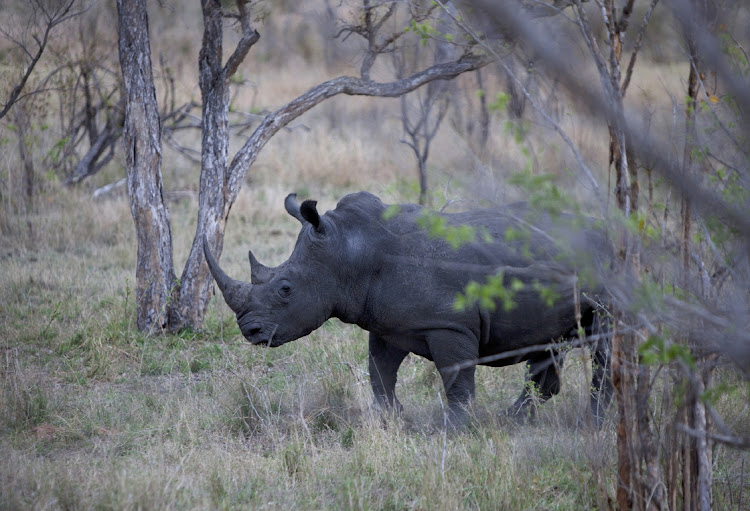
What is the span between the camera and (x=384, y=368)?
20.9 ft

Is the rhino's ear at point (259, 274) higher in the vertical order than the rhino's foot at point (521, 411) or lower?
higher

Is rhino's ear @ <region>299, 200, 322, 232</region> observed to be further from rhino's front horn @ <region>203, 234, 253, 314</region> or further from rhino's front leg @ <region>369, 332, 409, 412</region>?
rhino's front leg @ <region>369, 332, 409, 412</region>

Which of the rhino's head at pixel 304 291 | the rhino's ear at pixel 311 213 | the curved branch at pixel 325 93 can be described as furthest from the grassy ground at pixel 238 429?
the curved branch at pixel 325 93

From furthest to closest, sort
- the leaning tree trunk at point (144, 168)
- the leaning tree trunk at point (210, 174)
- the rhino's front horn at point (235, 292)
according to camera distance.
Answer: the leaning tree trunk at point (210, 174) < the leaning tree trunk at point (144, 168) < the rhino's front horn at point (235, 292)

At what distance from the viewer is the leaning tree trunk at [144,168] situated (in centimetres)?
791

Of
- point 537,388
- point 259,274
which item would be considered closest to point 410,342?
point 537,388

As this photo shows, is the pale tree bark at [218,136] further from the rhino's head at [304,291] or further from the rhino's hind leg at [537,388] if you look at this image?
the rhino's hind leg at [537,388]

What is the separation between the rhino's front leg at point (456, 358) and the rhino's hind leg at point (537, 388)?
1.46 feet

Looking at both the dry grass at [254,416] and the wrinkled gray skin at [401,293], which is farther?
the wrinkled gray skin at [401,293]

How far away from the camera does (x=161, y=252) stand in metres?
8.18

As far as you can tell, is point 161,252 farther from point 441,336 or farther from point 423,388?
point 441,336

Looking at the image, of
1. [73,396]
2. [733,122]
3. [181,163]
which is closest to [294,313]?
[73,396]

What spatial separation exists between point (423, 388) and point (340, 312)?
1.31 metres

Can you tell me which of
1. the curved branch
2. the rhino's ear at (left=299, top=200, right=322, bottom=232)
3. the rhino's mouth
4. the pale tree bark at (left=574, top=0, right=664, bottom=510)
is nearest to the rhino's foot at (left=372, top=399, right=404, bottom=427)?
the rhino's mouth
